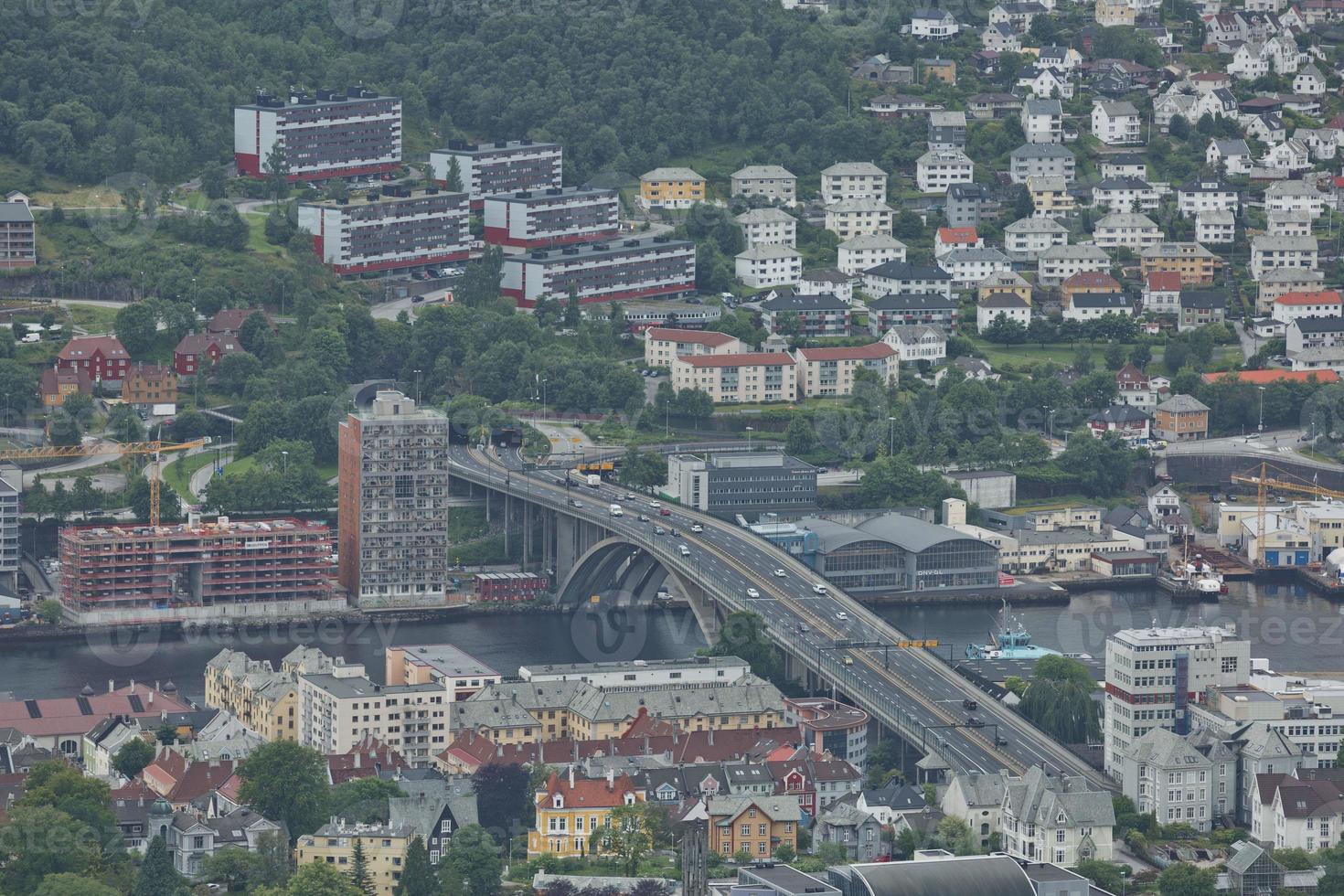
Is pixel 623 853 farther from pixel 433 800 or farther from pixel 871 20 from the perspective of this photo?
pixel 871 20

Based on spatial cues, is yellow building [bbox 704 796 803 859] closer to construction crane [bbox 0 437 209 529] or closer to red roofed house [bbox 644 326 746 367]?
construction crane [bbox 0 437 209 529]

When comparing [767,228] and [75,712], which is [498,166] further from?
[75,712]

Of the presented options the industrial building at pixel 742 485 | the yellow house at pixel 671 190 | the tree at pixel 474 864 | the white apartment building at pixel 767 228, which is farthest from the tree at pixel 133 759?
the yellow house at pixel 671 190

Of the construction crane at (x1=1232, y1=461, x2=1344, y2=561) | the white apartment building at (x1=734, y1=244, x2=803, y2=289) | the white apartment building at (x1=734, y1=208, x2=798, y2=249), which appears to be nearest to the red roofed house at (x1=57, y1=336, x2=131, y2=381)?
the white apartment building at (x1=734, y1=244, x2=803, y2=289)

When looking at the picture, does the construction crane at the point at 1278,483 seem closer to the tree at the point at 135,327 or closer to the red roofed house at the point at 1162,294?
the red roofed house at the point at 1162,294

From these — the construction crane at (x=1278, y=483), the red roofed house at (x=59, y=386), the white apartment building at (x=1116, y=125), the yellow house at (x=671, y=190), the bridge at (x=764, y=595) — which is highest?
the white apartment building at (x=1116, y=125)

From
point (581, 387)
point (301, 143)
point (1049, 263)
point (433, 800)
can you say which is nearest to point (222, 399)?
point (581, 387)
